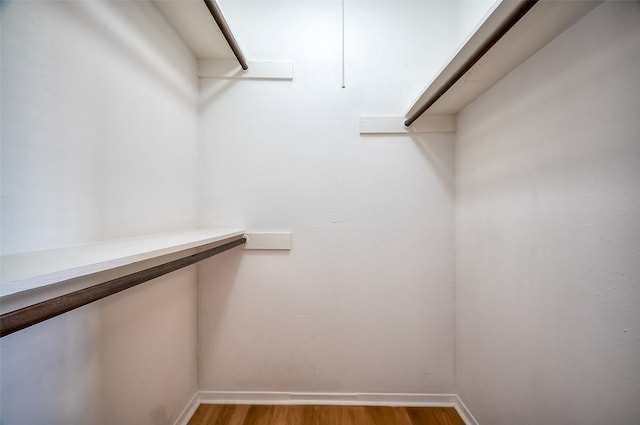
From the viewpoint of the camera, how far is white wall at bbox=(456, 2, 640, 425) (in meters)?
0.66

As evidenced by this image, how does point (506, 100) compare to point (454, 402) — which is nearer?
point (506, 100)

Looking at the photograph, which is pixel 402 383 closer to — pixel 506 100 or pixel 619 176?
pixel 619 176

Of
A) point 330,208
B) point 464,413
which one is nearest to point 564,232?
point 330,208

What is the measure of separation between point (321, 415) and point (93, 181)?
5.54 feet

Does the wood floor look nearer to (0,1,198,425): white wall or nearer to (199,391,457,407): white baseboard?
(199,391,457,407): white baseboard

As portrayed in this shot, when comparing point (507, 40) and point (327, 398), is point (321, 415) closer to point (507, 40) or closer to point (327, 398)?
point (327, 398)

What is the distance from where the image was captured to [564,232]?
82 centimetres

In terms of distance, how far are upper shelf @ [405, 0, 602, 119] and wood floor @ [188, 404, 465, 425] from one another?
72.5 inches

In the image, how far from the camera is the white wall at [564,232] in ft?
2.18

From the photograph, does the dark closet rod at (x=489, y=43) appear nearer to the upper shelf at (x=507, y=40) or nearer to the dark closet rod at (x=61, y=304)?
the upper shelf at (x=507, y=40)

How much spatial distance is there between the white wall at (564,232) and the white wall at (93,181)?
1.66 m

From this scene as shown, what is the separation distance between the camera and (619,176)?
67 cm

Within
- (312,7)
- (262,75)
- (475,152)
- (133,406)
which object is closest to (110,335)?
(133,406)

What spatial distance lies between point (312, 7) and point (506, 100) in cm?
133
